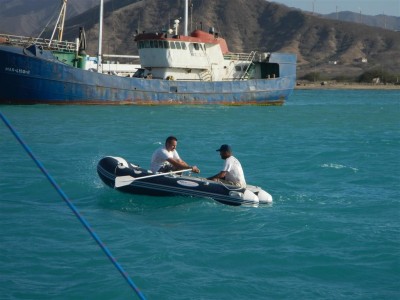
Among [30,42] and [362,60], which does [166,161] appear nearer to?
[30,42]

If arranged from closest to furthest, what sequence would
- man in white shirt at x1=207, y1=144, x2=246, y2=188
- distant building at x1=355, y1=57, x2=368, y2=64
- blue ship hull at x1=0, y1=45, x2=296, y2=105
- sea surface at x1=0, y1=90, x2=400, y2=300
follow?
1. sea surface at x1=0, y1=90, x2=400, y2=300
2. man in white shirt at x1=207, y1=144, x2=246, y2=188
3. blue ship hull at x1=0, y1=45, x2=296, y2=105
4. distant building at x1=355, y1=57, x2=368, y2=64

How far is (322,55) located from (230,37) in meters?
16.3

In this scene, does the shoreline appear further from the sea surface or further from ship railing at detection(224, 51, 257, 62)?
the sea surface

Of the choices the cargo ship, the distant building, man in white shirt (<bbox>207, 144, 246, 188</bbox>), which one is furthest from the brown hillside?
man in white shirt (<bbox>207, 144, 246, 188</bbox>)

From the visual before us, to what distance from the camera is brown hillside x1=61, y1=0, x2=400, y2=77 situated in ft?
393

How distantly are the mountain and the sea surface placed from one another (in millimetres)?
89845

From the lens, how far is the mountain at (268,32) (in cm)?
11931

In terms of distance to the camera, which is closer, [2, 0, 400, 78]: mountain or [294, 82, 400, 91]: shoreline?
[294, 82, 400, 91]: shoreline

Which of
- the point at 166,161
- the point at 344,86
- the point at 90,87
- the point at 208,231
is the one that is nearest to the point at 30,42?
the point at 90,87

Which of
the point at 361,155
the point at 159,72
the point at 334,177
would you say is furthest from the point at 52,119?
the point at 334,177

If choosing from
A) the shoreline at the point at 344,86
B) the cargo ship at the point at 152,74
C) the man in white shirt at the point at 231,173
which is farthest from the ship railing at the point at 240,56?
the shoreline at the point at 344,86

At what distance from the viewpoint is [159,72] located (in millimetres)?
42781

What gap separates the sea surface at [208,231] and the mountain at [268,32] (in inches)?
3537

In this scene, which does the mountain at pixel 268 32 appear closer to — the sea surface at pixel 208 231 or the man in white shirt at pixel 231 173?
the sea surface at pixel 208 231
